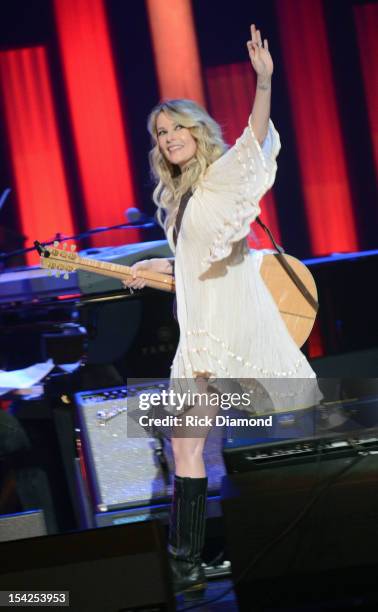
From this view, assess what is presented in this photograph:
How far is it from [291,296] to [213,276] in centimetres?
75

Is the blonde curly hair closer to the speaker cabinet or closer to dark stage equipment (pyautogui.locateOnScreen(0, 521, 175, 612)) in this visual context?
the speaker cabinet

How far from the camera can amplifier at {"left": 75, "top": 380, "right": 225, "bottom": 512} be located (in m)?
3.37

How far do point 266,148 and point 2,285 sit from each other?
2.36m

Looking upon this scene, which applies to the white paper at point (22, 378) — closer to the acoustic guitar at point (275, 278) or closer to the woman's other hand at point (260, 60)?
the acoustic guitar at point (275, 278)

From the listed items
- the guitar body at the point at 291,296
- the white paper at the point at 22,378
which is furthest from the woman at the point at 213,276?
the white paper at the point at 22,378

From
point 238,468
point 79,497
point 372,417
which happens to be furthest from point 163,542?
point 79,497

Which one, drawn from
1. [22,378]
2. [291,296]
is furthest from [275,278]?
[22,378]

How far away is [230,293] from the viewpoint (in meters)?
3.02

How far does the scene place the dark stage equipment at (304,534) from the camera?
225cm

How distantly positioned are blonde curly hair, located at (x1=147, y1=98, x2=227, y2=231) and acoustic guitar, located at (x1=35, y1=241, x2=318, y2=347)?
330 mm

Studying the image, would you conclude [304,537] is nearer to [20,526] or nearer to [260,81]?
[20,526]

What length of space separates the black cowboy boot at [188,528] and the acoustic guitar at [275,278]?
2.76 feet

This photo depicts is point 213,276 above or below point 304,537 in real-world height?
above

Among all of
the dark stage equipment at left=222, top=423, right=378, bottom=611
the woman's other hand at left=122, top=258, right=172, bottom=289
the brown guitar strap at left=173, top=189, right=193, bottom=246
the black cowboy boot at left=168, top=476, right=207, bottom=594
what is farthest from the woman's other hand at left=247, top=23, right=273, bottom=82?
the black cowboy boot at left=168, top=476, right=207, bottom=594
